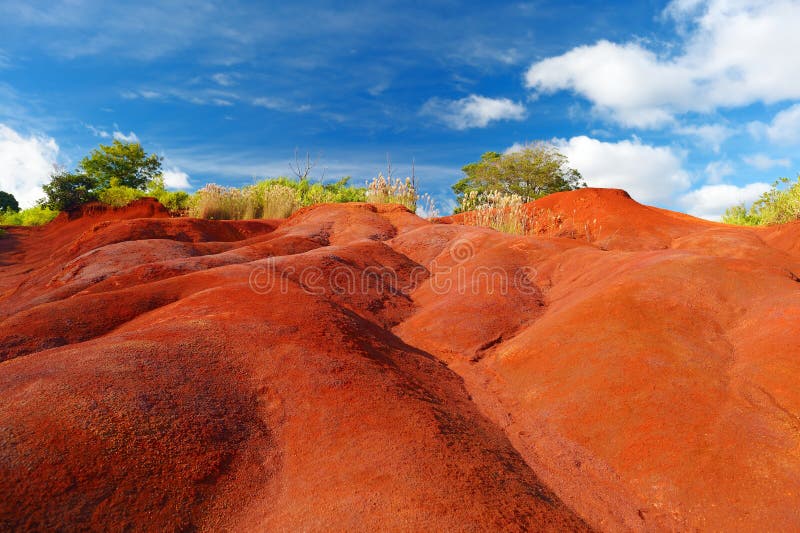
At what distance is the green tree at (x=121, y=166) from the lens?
22.0 m

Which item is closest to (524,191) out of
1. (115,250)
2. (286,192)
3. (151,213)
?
(286,192)

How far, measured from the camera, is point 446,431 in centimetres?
262

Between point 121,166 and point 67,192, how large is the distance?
3.77 m

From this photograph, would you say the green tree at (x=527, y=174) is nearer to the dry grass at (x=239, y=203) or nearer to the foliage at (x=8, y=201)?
the dry grass at (x=239, y=203)

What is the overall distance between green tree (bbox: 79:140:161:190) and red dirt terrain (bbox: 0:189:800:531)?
2139cm

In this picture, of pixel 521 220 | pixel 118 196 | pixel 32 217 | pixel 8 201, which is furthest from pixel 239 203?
pixel 8 201

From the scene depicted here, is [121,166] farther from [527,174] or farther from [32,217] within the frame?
[527,174]

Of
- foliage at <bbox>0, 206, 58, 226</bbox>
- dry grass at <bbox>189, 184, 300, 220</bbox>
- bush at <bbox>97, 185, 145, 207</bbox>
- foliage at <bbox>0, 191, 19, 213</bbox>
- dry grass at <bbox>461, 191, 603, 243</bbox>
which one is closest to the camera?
dry grass at <bbox>461, 191, 603, 243</bbox>

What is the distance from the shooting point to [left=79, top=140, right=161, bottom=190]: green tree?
2200cm

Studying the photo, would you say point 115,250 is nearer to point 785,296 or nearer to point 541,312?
point 541,312

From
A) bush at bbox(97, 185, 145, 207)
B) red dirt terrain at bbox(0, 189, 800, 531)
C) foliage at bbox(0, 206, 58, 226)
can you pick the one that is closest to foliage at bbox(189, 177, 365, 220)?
bush at bbox(97, 185, 145, 207)

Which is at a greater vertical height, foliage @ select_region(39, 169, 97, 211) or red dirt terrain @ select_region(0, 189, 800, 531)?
foliage @ select_region(39, 169, 97, 211)

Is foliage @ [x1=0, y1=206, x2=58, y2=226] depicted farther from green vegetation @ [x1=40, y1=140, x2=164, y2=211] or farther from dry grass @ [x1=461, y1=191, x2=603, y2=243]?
dry grass @ [x1=461, y1=191, x2=603, y2=243]

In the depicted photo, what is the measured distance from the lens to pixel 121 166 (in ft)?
75.2
